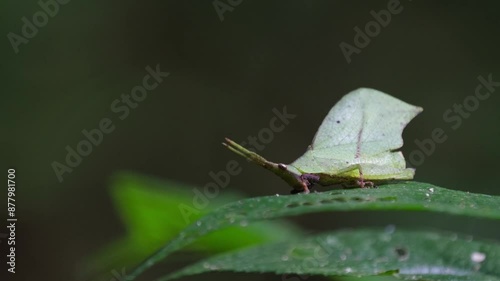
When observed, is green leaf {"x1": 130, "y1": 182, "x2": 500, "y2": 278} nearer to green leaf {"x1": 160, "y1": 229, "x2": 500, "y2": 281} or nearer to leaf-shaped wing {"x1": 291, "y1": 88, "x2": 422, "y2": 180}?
green leaf {"x1": 160, "y1": 229, "x2": 500, "y2": 281}

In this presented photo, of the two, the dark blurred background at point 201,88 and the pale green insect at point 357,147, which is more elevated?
the dark blurred background at point 201,88

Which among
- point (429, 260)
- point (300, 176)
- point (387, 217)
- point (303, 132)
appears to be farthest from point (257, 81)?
point (429, 260)

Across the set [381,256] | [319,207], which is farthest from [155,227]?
[319,207]

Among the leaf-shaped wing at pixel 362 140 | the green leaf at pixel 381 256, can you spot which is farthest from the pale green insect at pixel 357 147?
the green leaf at pixel 381 256

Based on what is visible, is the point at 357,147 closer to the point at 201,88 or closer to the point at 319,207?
the point at 319,207

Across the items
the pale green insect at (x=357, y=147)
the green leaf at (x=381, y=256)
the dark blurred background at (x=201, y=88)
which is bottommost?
the green leaf at (x=381, y=256)

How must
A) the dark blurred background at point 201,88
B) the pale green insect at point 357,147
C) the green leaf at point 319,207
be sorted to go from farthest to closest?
the dark blurred background at point 201,88, the pale green insect at point 357,147, the green leaf at point 319,207

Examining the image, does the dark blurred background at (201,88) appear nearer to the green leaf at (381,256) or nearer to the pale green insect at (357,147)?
the pale green insect at (357,147)

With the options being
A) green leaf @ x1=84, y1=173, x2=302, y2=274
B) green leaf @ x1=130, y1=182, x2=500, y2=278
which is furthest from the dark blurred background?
green leaf @ x1=130, y1=182, x2=500, y2=278

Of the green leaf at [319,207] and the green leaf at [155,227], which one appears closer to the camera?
the green leaf at [319,207]
